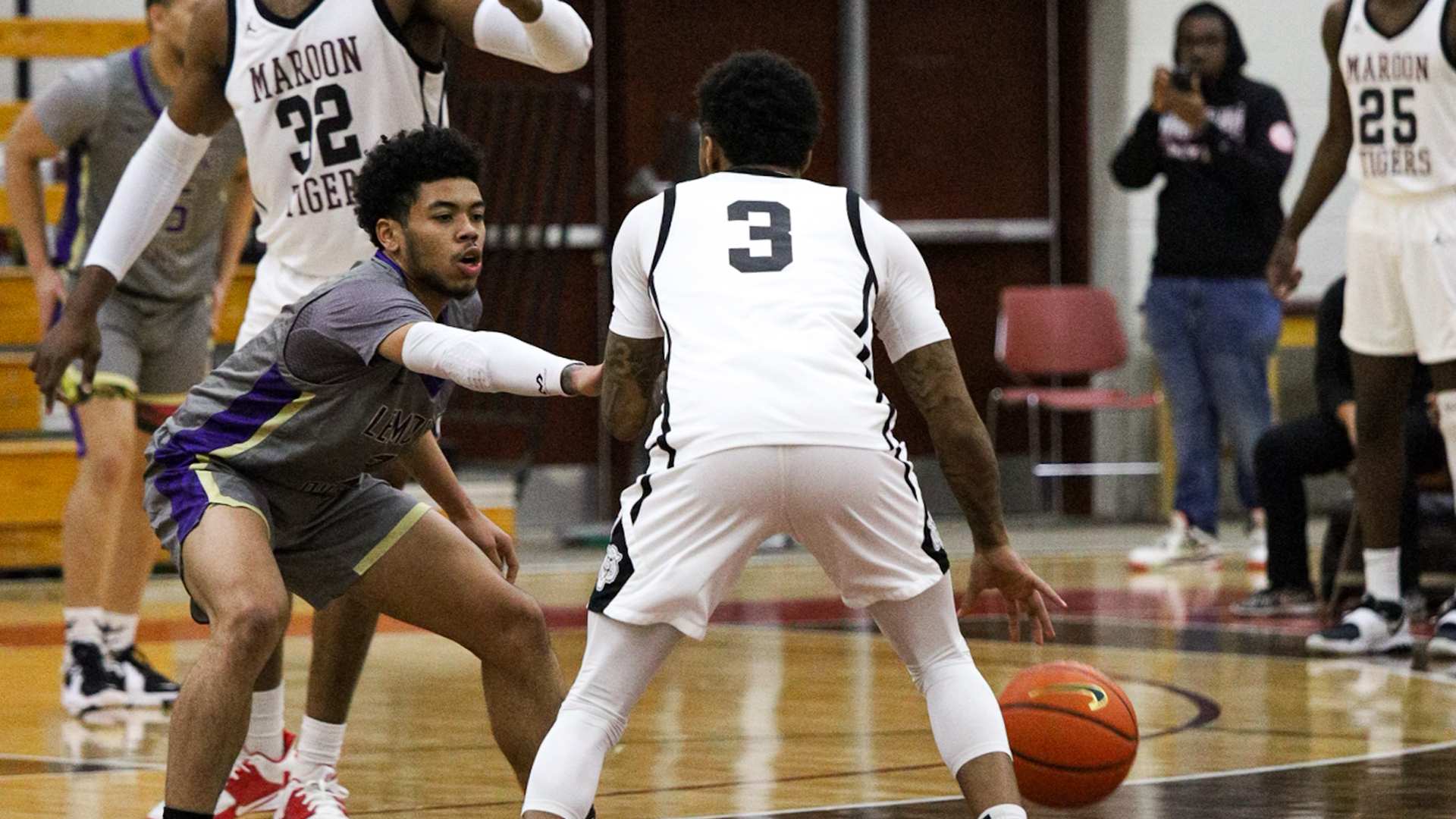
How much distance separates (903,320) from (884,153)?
28.9 feet

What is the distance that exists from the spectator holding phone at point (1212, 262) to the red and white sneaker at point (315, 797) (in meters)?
5.75

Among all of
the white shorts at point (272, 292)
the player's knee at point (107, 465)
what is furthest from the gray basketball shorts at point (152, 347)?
the white shorts at point (272, 292)

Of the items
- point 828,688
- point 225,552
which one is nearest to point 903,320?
point 225,552

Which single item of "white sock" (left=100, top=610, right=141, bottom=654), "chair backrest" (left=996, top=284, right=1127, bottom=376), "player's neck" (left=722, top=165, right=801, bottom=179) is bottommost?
"chair backrest" (left=996, top=284, right=1127, bottom=376)

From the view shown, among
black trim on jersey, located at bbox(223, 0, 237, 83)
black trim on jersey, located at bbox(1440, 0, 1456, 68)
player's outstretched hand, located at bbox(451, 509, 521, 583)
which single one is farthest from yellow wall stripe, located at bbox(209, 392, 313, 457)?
black trim on jersey, located at bbox(1440, 0, 1456, 68)

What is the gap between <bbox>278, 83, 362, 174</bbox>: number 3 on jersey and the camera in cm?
443

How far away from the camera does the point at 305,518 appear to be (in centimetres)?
386

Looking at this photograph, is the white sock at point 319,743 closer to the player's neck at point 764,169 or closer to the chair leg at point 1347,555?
the player's neck at point 764,169

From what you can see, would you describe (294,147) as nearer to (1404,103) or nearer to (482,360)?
(482,360)

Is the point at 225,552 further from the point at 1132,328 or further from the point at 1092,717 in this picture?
the point at 1132,328

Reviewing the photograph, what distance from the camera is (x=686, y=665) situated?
260 inches

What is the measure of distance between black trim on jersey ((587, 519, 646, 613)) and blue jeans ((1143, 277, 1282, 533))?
254 inches

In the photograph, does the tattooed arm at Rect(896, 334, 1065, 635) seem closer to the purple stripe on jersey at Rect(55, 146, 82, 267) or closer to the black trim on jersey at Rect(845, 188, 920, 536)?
the black trim on jersey at Rect(845, 188, 920, 536)

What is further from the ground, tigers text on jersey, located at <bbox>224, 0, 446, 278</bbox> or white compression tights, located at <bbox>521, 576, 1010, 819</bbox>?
tigers text on jersey, located at <bbox>224, 0, 446, 278</bbox>
